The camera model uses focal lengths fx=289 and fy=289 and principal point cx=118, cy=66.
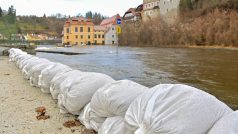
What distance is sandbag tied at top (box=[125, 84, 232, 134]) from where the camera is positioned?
1.93 metres

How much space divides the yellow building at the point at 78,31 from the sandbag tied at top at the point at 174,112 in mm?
56783

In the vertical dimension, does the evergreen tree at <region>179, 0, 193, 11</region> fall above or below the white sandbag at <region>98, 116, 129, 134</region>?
above

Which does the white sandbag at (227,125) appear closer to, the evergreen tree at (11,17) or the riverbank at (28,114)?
the riverbank at (28,114)

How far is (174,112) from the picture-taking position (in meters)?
2.00

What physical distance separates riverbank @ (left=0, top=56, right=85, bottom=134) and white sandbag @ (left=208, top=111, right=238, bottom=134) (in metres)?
1.74

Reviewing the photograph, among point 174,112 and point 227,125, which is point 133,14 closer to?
point 174,112

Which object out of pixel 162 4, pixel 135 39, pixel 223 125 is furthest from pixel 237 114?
pixel 162 4

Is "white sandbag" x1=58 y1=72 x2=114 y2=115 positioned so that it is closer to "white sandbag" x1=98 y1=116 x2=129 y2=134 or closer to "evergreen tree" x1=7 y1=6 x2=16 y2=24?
"white sandbag" x1=98 y1=116 x2=129 y2=134

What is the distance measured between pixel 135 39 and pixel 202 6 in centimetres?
1211

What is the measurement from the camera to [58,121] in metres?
3.54

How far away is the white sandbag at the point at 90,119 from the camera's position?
3015mm

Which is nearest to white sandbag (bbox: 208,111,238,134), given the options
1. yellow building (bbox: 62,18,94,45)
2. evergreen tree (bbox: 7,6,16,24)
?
evergreen tree (bbox: 7,6,16,24)

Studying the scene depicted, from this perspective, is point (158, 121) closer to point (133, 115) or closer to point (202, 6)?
point (133, 115)

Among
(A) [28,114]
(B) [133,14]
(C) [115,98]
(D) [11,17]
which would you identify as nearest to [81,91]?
(C) [115,98]
